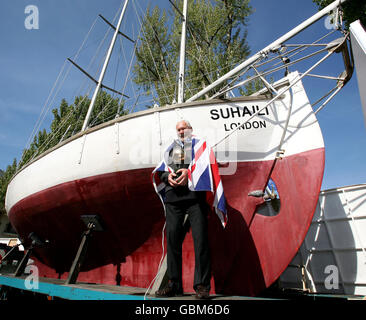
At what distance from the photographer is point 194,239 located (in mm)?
2010

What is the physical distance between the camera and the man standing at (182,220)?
1.91 metres

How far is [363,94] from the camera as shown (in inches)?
80.4

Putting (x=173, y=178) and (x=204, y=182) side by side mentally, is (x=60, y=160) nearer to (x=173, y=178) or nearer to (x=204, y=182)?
(x=173, y=178)

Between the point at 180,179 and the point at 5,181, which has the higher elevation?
the point at 5,181

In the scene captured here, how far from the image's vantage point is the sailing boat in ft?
9.87

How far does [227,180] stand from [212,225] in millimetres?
607

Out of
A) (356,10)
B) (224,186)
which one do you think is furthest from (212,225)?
(356,10)

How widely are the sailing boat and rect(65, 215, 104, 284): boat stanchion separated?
277 mm

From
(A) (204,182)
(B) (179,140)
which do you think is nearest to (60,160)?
(B) (179,140)

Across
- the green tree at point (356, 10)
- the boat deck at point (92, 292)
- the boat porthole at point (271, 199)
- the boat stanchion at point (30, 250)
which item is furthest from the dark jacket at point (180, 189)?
the green tree at point (356, 10)

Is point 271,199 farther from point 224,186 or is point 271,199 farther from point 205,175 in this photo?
point 205,175
